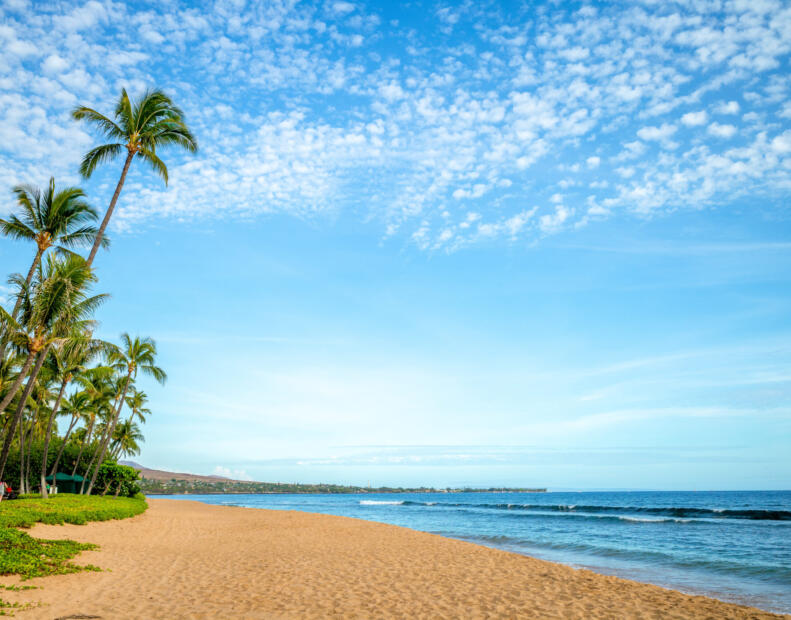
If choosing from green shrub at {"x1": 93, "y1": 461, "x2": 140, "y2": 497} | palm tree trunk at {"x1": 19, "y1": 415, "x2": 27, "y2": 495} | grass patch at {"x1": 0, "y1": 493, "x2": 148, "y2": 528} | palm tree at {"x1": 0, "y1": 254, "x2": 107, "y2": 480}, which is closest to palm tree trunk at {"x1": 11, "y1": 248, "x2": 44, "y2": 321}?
palm tree at {"x1": 0, "y1": 254, "x2": 107, "y2": 480}

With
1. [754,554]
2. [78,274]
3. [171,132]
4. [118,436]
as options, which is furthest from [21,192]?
[118,436]

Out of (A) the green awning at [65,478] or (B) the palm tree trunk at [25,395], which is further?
(A) the green awning at [65,478]

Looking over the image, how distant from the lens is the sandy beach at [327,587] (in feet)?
27.1

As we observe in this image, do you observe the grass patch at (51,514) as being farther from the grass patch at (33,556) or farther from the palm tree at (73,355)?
the palm tree at (73,355)

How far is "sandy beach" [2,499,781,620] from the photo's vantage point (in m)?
8.26

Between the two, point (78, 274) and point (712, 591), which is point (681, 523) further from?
point (78, 274)

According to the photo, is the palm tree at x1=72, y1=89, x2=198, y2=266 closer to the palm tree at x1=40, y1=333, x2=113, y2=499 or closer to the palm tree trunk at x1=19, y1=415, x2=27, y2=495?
the palm tree at x1=40, y1=333, x2=113, y2=499

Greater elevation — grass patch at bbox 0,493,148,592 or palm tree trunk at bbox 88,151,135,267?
palm tree trunk at bbox 88,151,135,267

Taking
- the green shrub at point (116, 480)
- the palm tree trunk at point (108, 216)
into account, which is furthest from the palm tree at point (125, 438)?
→ the palm tree trunk at point (108, 216)

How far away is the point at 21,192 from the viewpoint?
16.9 m

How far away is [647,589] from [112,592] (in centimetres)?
1119

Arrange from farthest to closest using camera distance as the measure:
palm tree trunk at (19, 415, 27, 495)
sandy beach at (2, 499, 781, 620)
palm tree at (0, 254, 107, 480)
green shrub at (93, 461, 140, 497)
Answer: green shrub at (93, 461, 140, 497) → palm tree trunk at (19, 415, 27, 495) → palm tree at (0, 254, 107, 480) → sandy beach at (2, 499, 781, 620)

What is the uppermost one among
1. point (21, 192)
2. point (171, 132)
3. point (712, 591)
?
point (171, 132)

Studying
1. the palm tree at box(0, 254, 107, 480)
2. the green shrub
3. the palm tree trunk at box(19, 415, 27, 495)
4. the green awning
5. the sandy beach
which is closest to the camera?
the sandy beach
